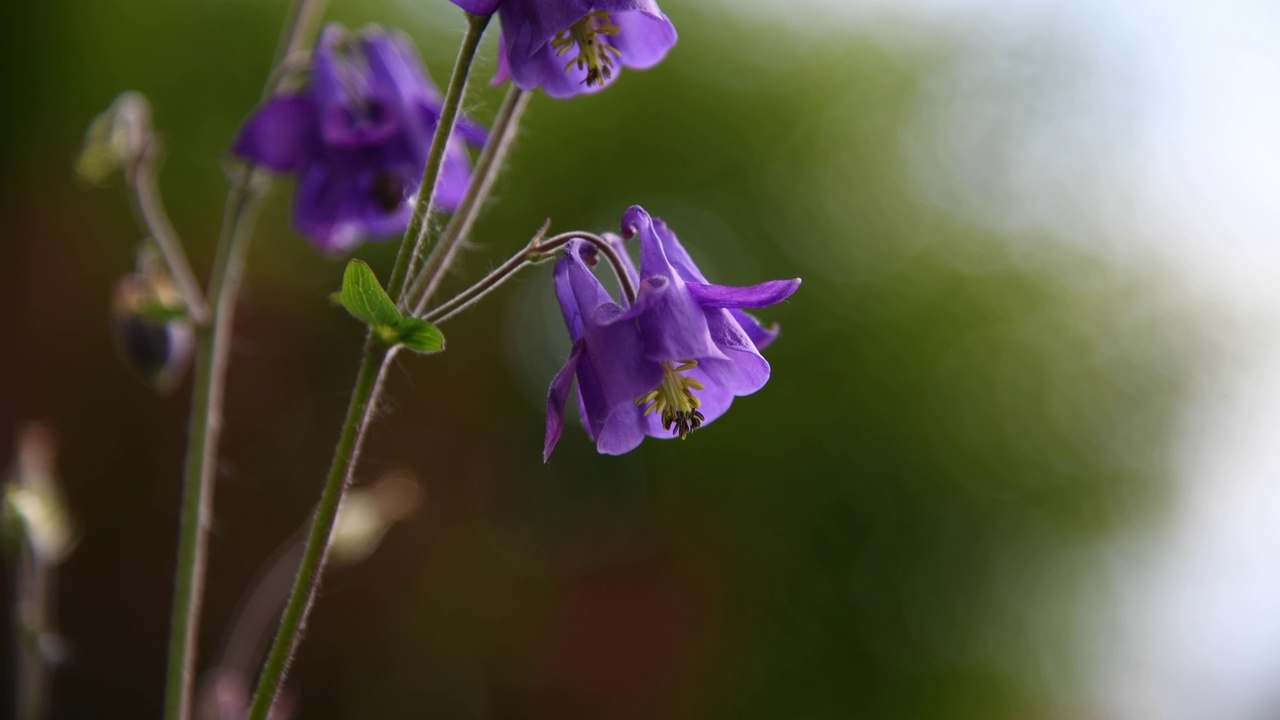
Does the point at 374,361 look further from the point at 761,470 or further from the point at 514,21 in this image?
the point at 761,470

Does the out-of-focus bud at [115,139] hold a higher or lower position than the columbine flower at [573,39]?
higher

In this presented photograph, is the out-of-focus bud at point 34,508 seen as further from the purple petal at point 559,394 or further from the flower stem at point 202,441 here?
the purple petal at point 559,394

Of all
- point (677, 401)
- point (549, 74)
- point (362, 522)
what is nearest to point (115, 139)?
point (362, 522)

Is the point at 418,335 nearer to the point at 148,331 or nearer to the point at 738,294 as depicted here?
the point at 738,294

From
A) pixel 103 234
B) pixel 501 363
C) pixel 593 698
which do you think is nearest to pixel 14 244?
pixel 103 234

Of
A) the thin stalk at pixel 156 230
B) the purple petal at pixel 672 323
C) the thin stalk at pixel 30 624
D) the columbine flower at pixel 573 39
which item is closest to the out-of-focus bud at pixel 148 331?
the thin stalk at pixel 156 230
